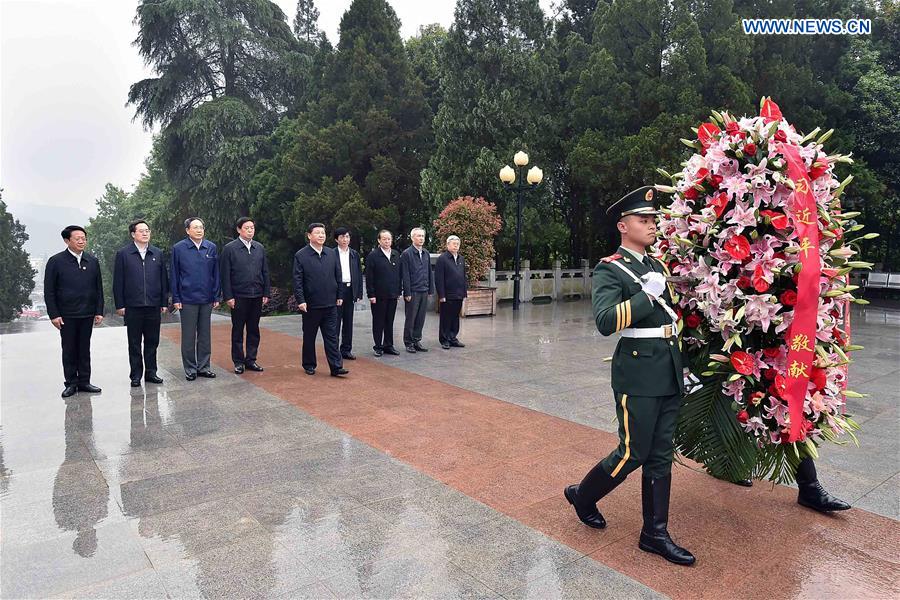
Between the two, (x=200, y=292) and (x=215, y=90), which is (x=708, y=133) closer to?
(x=200, y=292)

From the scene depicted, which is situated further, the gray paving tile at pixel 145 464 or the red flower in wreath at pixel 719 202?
the gray paving tile at pixel 145 464

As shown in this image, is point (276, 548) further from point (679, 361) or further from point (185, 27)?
point (185, 27)

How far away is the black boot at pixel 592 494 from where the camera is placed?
2951 millimetres

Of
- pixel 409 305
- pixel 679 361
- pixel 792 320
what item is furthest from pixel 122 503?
pixel 409 305

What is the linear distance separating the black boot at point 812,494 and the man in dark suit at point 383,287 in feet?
18.3

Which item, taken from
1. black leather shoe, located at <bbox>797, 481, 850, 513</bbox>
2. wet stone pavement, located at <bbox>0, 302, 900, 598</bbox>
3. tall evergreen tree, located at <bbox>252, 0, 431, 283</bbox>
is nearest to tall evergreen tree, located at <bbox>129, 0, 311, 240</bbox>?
tall evergreen tree, located at <bbox>252, 0, 431, 283</bbox>

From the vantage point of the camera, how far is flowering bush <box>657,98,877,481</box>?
2.88 metres

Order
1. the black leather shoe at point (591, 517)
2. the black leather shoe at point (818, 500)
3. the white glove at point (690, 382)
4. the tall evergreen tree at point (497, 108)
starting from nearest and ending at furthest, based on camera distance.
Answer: the black leather shoe at point (591, 517), the white glove at point (690, 382), the black leather shoe at point (818, 500), the tall evergreen tree at point (497, 108)

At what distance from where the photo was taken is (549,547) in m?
2.91

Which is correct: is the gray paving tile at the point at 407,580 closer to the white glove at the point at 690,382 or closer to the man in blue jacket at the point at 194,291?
the white glove at the point at 690,382


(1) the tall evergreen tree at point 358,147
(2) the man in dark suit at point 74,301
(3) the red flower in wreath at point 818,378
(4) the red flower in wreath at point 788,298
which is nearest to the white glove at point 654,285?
(4) the red flower in wreath at point 788,298

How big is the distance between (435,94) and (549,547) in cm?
2115

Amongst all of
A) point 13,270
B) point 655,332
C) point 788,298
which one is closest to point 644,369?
point 655,332

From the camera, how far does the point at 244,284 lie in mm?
6832
